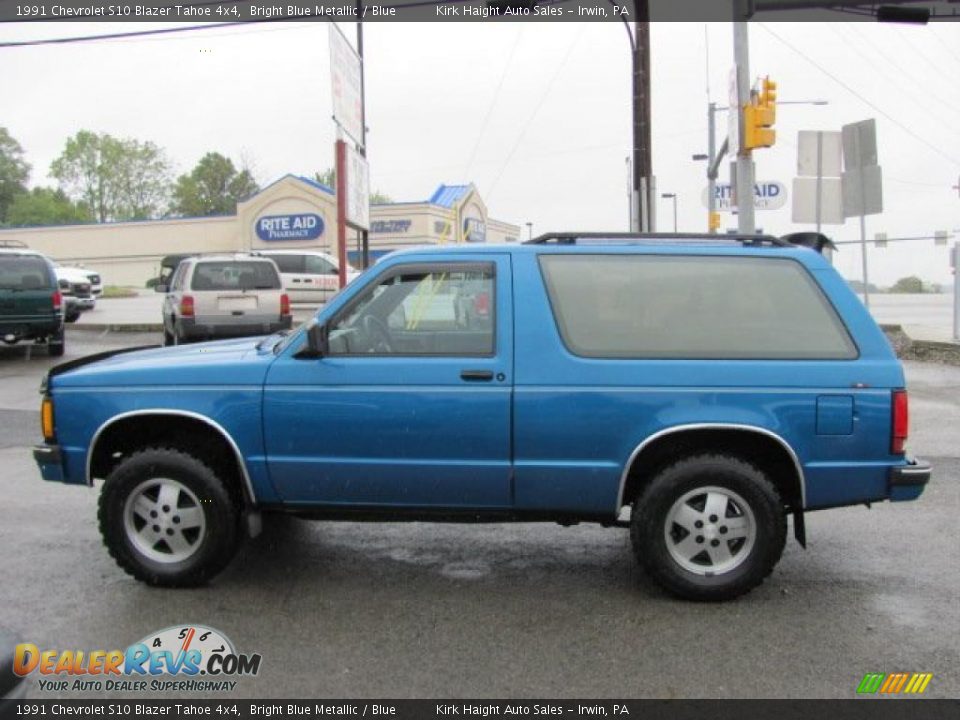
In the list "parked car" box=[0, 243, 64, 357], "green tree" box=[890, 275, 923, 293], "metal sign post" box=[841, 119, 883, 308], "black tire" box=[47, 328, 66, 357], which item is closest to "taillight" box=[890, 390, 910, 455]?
"metal sign post" box=[841, 119, 883, 308]

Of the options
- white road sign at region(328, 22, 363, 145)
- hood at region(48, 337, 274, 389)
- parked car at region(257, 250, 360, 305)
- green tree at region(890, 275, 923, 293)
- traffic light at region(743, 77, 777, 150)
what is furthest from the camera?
green tree at region(890, 275, 923, 293)

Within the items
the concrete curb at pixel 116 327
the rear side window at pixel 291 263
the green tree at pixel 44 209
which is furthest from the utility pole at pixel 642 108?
the green tree at pixel 44 209

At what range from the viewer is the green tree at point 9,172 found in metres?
93.2

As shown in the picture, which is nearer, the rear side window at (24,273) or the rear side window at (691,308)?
the rear side window at (691,308)

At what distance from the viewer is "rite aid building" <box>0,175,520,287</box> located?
44062mm

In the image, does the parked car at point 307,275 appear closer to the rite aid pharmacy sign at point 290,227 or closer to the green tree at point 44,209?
the rite aid pharmacy sign at point 290,227

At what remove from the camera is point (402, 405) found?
4.39 meters

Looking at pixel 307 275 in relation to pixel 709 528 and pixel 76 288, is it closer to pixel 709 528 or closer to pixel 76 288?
pixel 76 288

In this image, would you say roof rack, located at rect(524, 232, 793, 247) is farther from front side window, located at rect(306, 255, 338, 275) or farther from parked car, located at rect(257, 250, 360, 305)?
front side window, located at rect(306, 255, 338, 275)

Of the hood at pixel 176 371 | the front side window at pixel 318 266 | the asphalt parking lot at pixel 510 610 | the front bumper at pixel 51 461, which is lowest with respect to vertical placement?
the asphalt parking lot at pixel 510 610

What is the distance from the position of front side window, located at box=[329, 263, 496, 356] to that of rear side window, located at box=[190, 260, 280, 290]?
10156mm

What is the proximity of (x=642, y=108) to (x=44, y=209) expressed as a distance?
Result: 89.4m

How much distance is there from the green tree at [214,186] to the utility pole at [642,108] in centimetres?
7881

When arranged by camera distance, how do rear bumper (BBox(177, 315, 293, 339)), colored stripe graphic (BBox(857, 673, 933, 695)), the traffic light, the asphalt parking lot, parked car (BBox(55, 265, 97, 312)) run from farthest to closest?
parked car (BBox(55, 265, 97, 312)), rear bumper (BBox(177, 315, 293, 339)), the traffic light, the asphalt parking lot, colored stripe graphic (BBox(857, 673, 933, 695))
